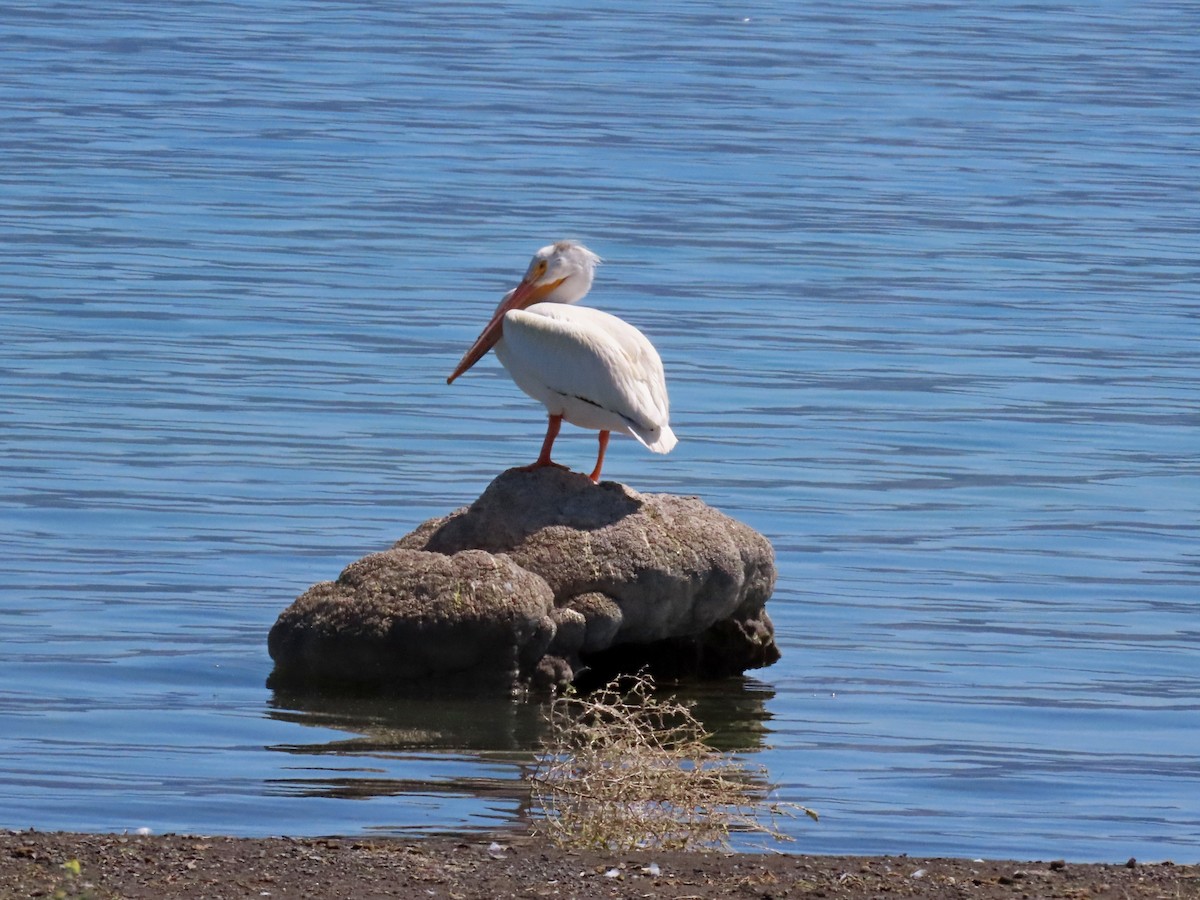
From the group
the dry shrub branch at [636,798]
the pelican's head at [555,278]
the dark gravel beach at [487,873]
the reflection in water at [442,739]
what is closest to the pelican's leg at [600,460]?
the pelican's head at [555,278]

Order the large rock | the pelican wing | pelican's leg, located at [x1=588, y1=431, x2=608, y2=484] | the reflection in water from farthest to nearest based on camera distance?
pelican's leg, located at [x1=588, y1=431, x2=608, y2=484], the pelican wing, the large rock, the reflection in water

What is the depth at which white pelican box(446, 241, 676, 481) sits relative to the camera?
960 centimetres

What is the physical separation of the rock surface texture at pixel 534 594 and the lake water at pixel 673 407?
0.67ft

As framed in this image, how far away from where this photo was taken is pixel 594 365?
959 centimetres

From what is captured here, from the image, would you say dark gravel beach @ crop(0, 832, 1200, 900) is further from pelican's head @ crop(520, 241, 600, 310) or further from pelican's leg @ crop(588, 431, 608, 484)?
pelican's head @ crop(520, 241, 600, 310)

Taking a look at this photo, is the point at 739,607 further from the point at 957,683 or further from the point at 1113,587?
the point at 1113,587

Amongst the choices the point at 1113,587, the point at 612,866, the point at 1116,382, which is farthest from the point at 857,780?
the point at 1116,382

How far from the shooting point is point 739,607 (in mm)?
9992

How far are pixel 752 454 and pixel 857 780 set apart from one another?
661 centimetres

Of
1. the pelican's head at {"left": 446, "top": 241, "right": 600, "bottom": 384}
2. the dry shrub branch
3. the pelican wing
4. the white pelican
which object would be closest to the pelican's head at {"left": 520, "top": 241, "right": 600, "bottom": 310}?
the pelican's head at {"left": 446, "top": 241, "right": 600, "bottom": 384}

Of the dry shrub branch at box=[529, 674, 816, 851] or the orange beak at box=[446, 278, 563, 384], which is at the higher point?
the orange beak at box=[446, 278, 563, 384]

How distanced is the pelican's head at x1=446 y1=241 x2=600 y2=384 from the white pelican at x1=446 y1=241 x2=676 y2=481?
36cm

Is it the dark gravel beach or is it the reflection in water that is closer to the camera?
the dark gravel beach

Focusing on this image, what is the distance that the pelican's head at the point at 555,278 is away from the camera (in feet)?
33.9
